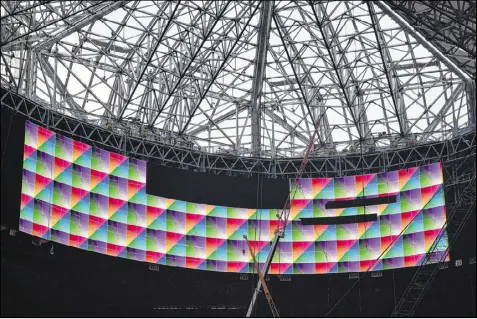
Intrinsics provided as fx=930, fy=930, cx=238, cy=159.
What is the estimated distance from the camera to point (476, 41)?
1955 inches

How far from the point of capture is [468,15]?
49.7 meters

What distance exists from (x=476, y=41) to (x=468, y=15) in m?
1.46
